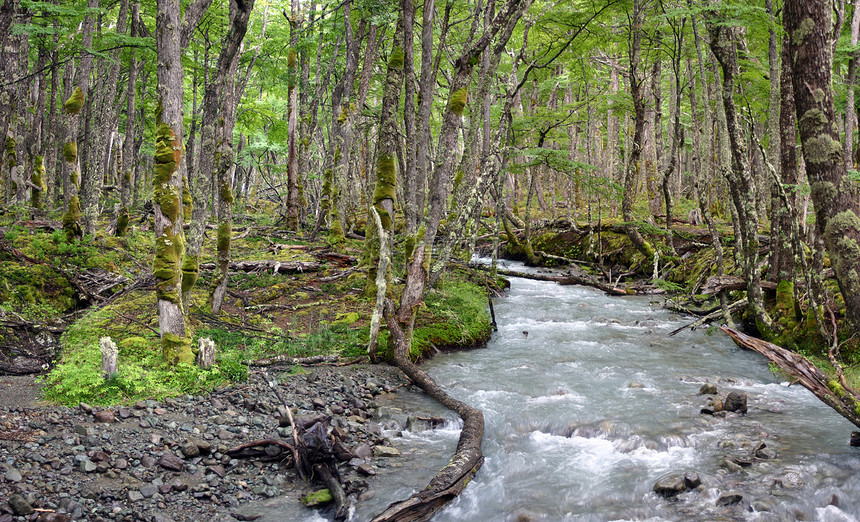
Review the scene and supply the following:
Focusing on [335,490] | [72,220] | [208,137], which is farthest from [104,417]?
[72,220]

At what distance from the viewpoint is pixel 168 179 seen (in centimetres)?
689

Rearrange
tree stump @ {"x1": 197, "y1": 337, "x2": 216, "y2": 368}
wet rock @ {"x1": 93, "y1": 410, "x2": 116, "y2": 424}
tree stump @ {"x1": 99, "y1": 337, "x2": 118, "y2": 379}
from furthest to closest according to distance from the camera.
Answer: tree stump @ {"x1": 197, "y1": 337, "x2": 216, "y2": 368}
tree stump @ {"x1": 99, "y1": 337, "x2": 118, "y2": 379}
wet rock @ {"x1": 93, "y1": 410, "x2": 116, "y2": 424}

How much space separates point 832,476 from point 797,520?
1.03m

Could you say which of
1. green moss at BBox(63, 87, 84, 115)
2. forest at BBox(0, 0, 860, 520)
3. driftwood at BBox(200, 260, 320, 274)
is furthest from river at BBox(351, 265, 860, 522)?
green moss at BBox(63, 87, 84, 115)

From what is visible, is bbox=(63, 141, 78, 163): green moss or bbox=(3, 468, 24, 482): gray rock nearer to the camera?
bbox=(3, 468, 24, 482): gray rock

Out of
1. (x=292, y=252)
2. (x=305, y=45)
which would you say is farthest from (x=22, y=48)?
(x=292, y=252)

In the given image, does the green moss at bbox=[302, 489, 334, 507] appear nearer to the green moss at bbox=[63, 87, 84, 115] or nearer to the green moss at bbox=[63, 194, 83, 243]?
the green moss at bbox=[63, 194, 83, 243]

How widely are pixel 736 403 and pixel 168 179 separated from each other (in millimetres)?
8190

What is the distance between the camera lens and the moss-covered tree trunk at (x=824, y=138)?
4750 millimetres

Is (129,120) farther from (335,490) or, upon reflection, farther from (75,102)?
(335,490)

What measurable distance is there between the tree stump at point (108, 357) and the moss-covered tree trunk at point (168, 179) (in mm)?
738

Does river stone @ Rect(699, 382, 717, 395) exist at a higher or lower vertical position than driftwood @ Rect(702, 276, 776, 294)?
lower

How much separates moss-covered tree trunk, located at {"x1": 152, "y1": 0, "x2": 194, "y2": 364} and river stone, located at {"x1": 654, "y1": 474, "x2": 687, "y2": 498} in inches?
236

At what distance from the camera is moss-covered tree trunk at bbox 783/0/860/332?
4750 mm
